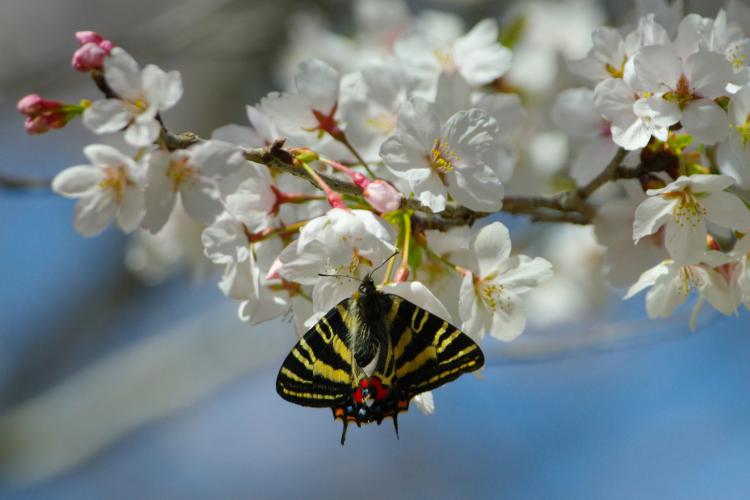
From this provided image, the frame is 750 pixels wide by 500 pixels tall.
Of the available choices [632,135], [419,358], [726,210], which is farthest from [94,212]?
[726,210]

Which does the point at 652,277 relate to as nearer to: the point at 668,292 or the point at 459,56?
the point at 668,292

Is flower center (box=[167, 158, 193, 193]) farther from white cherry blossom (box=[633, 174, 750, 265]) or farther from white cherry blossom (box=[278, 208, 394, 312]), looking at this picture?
white cherry blossom (box=[633, 174, 750, 265])

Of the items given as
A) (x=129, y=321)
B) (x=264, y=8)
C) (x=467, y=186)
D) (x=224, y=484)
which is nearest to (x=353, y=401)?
(x=467, y=186)

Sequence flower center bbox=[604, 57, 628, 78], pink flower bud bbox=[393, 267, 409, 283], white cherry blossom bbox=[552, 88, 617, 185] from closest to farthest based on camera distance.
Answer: pink flower bud bbox=[393, 267, 409, 283] → flower center bbox=[604, 57, 628, 78] → white cherry blossom bbox=[552, 88, 617, 185]

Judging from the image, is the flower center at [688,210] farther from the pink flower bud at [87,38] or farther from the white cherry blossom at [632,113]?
the pink flower bud at [87,38]

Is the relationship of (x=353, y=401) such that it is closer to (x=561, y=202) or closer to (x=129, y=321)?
(x=561, y=202)

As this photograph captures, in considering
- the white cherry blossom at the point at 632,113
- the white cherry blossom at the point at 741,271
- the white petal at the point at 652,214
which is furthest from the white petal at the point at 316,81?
the white cherry blossom at the point at 741,271

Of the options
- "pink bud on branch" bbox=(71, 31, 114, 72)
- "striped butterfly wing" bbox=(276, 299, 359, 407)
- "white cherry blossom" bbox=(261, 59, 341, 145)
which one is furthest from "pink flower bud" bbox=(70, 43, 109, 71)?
"striped butterfly wing" bbox=(276, 299, 359, 407)
